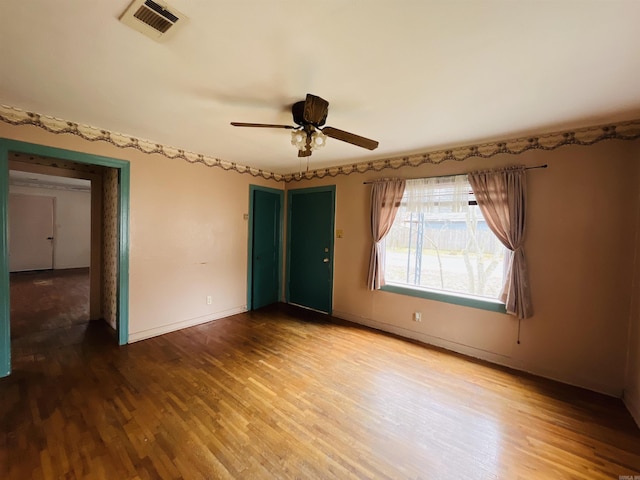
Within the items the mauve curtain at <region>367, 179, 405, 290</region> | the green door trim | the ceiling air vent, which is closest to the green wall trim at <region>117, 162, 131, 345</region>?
the green door trim

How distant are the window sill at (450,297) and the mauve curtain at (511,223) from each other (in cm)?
12

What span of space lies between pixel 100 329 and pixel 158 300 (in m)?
0.97

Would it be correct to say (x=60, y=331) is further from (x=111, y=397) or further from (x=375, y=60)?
(x=375, y=60)

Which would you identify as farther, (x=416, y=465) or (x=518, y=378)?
(x=518, y=378)

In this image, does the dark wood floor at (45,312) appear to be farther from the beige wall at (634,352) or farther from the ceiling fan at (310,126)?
the beige wall at (634,352)

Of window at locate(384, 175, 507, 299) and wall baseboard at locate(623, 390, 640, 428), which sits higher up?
window at locate(384, 175, 507, 299)

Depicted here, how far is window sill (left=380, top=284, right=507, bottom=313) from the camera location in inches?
112

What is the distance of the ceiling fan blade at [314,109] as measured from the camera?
1.89 m

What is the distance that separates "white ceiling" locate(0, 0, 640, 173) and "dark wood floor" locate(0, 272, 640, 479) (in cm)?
240

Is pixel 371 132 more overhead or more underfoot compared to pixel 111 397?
more overhead

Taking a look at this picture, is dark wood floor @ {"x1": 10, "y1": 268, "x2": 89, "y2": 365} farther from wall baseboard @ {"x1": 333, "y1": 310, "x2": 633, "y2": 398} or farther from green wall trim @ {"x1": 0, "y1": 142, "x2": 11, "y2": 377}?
wall baseboard @ {"x1": 333, "y1": 310, "x2": 633, "y2": 398}

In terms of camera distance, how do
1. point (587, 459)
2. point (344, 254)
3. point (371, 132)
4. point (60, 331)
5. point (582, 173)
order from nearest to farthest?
point (587, 459) → point (582, 173) → point (371, 132) → point (60, 331) → point (344, 254)

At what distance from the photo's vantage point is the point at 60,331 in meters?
3.36

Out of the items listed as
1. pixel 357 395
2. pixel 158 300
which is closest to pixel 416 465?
pixel 357 395
